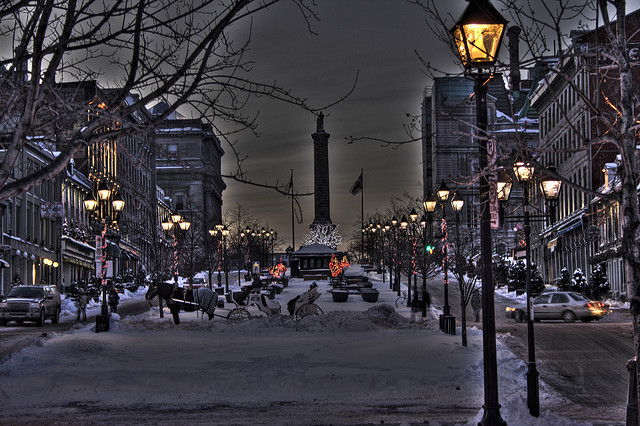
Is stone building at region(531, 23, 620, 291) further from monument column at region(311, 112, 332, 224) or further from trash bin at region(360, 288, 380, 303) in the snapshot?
monument column at region(311, 112, 332, 224)

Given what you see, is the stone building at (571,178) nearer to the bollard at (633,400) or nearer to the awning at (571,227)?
the awning at (571,227)

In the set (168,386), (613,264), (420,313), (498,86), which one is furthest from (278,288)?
(498,86)

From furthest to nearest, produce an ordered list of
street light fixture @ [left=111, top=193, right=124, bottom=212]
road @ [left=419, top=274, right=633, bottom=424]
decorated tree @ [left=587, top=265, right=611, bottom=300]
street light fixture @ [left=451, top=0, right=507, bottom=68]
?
decorated tree @ [left=587, top=265, right=611, bottom=300]
street light fixture @ [left=111, top=193, right=124, bottom=212]
road @ [left=419, top=274, right=633, bottom=424]
street light fixture @ [left=451, top=0, right=507, bottom=68]

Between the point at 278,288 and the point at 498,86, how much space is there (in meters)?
111

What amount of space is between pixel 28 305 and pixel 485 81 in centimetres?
3225

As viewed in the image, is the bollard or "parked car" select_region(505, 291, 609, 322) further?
"parked car" select_region(505, 291, 609, 322)

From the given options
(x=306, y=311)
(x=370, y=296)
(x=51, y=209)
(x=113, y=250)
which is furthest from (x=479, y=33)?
(x=113, y=250)

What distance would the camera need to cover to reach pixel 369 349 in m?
25.4

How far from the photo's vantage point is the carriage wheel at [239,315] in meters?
35.8

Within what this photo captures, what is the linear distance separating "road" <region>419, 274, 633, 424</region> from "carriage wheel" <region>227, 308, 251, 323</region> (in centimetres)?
906

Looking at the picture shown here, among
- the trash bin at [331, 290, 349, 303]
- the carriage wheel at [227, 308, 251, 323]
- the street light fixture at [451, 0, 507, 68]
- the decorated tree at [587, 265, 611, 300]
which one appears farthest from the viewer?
the decorated tree at [587, 265, 611, 300]

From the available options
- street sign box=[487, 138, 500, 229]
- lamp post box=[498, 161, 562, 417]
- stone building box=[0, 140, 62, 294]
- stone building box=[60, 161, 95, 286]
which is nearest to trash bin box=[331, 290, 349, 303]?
stone building box=[0, 140, 62, 294]

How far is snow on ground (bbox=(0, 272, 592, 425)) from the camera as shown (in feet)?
53.4

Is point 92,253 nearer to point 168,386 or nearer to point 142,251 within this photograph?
point 142,251
